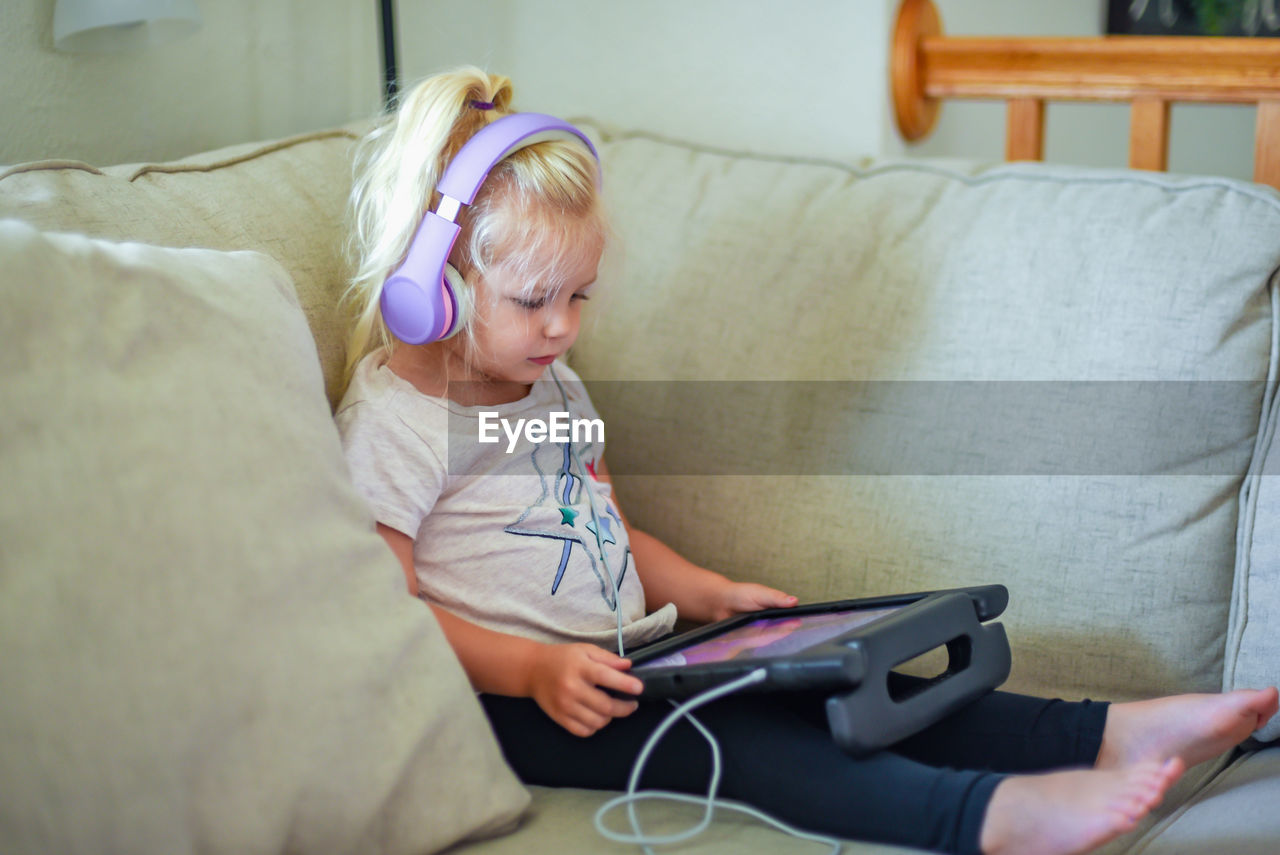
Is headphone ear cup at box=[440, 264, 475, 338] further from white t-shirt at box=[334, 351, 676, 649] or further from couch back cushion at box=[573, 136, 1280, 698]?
couch back cushion at box=[573, 136, 1280, 698]

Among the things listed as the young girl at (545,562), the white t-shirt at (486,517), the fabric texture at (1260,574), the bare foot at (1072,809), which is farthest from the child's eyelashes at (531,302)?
the fabric texture at (1260,574)

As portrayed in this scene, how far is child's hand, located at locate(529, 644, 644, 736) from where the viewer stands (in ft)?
2.63

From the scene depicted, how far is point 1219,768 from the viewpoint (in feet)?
3.07

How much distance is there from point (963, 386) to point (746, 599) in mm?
296

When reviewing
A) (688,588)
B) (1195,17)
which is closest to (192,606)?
(688,588)

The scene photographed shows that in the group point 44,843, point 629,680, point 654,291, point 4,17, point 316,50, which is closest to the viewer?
point 44,843

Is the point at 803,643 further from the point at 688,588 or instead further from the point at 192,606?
the point at 192,606

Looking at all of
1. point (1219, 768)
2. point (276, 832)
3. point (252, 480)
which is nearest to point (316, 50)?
point (252, 480)

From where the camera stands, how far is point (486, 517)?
966 mm

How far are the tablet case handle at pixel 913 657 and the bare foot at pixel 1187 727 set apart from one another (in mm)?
101

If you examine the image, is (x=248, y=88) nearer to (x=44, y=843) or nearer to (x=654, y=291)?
(x=654, y=291)

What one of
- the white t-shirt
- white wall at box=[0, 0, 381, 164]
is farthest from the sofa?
white wall at box=[0, 0, 381, 164]

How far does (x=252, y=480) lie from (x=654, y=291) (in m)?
0.59

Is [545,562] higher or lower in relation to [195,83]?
lower
